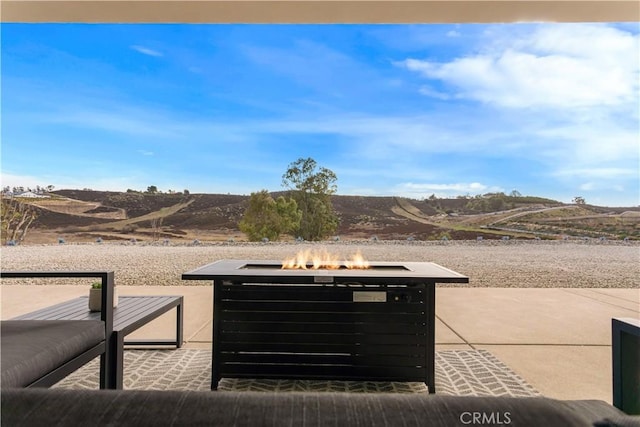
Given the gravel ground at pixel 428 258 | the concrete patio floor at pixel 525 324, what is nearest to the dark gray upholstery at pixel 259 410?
the concrete patio floor at pixel 525 324

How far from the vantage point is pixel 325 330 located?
6.57ft

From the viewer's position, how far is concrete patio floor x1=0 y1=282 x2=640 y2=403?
228cm

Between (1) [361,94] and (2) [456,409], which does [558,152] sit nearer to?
(1) [361,94]

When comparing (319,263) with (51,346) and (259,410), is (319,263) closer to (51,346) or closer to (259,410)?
(51,346)

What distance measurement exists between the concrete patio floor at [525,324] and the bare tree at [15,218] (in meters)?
5.32

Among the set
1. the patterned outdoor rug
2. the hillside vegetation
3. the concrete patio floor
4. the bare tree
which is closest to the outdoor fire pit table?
the patterned outdoor rug

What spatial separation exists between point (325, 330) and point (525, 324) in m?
2.22

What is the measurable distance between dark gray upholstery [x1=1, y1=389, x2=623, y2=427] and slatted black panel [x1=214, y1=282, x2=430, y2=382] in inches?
63.9

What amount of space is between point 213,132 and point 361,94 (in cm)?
532

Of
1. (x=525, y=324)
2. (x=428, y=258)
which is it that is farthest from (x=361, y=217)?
(x=525, y=324)

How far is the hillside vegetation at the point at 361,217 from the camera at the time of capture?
971 cm

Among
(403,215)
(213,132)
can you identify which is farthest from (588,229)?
(213,132)

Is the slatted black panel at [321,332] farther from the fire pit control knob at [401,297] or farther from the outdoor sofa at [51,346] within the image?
the outdoor sofa at [51,346]

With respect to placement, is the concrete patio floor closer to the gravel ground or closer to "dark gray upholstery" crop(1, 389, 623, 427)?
the gravel ground
